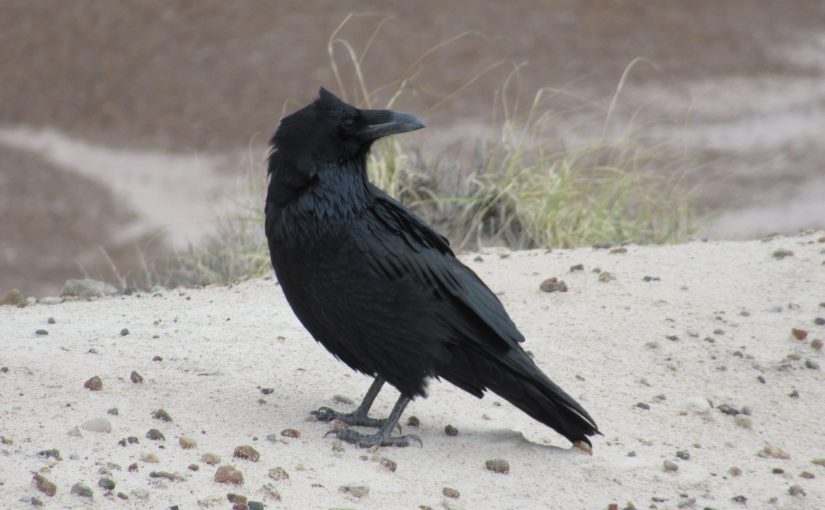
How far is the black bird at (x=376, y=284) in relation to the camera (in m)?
4.04

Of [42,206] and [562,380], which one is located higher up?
[562,380]

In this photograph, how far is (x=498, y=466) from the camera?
13.3 ft

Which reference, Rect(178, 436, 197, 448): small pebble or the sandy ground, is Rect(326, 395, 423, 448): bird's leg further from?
Rect(178, 436, 197, 448): small pebble

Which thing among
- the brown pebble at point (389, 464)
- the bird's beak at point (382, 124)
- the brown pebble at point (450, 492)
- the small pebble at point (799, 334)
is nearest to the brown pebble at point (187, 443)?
the brown pebble at point (389, 464)

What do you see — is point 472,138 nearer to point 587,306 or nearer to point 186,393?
point 587,306

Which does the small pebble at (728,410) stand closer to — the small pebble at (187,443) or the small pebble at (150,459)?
the small pebble at (187,443)

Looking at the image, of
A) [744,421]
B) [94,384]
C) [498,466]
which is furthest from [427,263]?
[744,421]

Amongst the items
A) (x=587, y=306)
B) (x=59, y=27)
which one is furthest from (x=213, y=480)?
(x=59, y=27)

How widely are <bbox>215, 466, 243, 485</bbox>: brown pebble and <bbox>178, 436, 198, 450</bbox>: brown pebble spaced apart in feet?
0.79

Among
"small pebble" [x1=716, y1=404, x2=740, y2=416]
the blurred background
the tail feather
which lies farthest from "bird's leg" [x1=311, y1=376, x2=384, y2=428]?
the blurred background

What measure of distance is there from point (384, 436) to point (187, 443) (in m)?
0.69

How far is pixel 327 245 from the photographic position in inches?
159

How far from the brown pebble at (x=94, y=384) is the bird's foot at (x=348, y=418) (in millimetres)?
756

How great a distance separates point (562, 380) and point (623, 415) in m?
0.39
